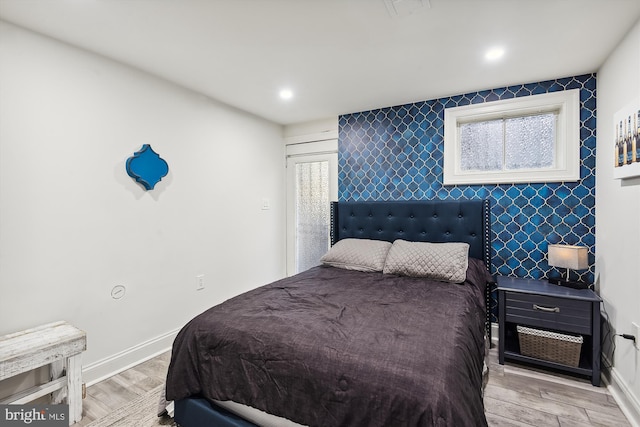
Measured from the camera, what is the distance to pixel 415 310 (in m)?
1.75

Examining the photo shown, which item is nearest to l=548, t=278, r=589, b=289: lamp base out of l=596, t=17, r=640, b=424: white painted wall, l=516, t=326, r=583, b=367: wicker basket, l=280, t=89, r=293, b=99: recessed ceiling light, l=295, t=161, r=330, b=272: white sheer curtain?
l=596, t=17, r=640, b=424: white painted wall

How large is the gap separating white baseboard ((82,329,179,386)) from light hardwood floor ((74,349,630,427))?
5 centimetres

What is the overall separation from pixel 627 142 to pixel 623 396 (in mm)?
1570

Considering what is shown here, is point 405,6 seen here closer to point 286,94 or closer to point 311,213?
point 286,94

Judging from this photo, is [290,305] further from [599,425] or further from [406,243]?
[599,425]

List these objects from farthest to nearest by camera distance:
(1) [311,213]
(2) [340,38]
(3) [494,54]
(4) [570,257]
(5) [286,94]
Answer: (1) [311,213] < (5) [286,94] < (4) [570,257] < (3) [494,54] < (2) [340,38]

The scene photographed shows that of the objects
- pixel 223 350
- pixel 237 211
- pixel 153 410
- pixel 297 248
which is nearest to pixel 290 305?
pixel 223 350

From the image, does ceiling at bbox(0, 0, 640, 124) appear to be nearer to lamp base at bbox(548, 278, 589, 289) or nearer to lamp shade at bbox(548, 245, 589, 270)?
lamp shade at bbox(548, 245, 589, 270)

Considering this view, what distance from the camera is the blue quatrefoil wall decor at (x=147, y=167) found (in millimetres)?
2408

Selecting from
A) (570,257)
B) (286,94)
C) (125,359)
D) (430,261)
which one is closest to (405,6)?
(286,94)

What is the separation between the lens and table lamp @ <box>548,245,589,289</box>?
228 centimetres

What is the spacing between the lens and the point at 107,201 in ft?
7.50

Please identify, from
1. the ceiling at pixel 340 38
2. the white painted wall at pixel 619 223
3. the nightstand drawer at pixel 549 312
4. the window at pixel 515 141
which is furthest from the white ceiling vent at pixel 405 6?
the nightstand drawer at pixel 549 312

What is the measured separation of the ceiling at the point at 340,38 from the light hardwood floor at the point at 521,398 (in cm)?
235
